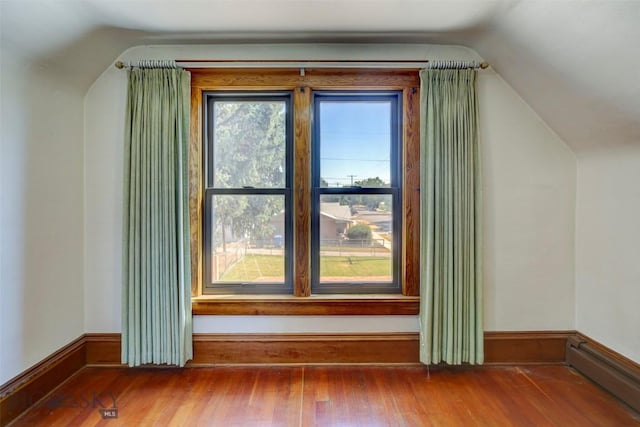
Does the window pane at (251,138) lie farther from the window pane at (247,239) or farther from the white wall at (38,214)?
the white wall at (38,214)

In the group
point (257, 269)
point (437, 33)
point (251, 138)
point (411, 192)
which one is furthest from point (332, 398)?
point (437, 33)

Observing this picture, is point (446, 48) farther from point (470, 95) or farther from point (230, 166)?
point (230, 166)

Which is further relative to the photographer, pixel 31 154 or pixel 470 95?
pixel 470 95

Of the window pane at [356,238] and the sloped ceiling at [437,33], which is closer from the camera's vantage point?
the sloped ceiling at [437,33]

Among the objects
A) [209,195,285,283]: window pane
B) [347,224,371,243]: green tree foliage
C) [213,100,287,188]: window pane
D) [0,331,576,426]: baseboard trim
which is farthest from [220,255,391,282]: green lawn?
[213,100,287,188]: window pane

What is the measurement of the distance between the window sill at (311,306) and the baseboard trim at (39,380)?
835 millimetres

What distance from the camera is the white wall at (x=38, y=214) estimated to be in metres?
1.64

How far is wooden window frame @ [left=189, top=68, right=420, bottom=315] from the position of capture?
2166 mm

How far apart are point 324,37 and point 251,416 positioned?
2395 millimetres

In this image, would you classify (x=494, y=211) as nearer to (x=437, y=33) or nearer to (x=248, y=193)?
(x=437, y=33)

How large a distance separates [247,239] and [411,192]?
1.28m

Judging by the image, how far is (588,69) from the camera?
63.6 inches

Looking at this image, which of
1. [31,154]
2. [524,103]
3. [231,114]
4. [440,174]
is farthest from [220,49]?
[524,103]

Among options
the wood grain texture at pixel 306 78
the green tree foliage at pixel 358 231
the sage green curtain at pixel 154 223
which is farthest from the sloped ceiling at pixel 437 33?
the green tree foliage at pixel 358 231
